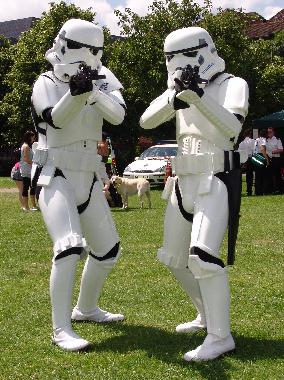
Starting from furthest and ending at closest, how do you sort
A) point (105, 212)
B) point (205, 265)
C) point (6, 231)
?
point (6, 231) < point (105, 212) < point (205, 265)

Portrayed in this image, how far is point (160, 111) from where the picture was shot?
16.7 feet

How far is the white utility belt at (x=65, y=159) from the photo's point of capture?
5.46 m

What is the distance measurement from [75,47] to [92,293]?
6.71 feet

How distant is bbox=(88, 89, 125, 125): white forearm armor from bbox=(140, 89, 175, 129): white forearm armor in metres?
0.21

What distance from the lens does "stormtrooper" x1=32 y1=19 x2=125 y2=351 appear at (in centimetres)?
524

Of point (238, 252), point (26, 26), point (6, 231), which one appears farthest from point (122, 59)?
point (26, 26)

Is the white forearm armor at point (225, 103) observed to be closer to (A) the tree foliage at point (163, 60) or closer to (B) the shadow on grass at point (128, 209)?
(B) the shadow on grass at point (128, 209)

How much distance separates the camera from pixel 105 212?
226 inches

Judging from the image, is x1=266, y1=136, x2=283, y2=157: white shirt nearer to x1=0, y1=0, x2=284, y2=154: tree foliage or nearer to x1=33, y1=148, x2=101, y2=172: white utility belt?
x1=0, y1=0, x2=284, y2=154: tree foliage

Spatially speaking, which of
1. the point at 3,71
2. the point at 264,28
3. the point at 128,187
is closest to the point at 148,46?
the point at 128,187

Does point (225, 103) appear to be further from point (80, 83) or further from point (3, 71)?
point (3, 71)

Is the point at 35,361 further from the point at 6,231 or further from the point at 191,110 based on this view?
the point at 6,231

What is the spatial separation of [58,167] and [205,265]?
137 centimetres

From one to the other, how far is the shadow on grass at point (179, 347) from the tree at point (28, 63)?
30771 millimetres
